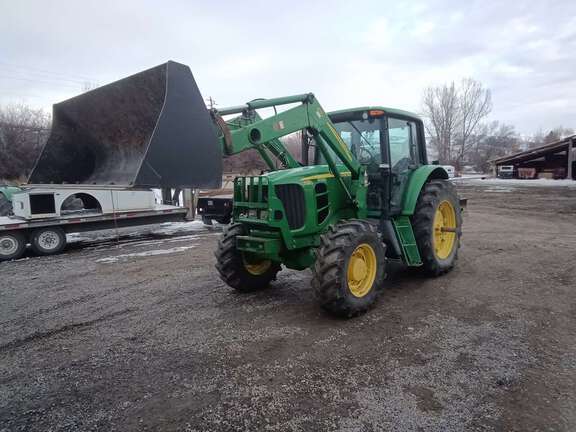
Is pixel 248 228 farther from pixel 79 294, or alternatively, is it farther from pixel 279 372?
pixel 79 294

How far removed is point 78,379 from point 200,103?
2537 mm

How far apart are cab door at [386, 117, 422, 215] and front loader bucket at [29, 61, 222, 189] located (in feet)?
7.88

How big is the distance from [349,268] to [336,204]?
2.93 feet

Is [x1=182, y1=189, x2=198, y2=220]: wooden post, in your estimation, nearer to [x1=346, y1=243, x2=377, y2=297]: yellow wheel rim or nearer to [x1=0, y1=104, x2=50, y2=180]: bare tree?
[x1=346, y1=243, x2=377, y2=297]: yellow wheel rim

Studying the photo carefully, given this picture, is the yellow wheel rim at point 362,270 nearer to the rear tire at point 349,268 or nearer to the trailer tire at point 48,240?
the rear tire at point 349,268

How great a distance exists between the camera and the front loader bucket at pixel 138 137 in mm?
3553

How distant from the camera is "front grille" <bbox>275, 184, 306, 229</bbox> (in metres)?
4.31

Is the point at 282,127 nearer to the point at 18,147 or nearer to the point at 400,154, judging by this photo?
the point at 400,154

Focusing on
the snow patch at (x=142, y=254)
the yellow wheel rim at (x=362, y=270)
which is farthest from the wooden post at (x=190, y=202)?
the yellow wheel rim at (x=362, y=270)

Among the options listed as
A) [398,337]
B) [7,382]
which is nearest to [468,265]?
[398,337]

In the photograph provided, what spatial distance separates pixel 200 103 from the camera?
3.77 metres

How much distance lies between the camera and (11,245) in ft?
26.7

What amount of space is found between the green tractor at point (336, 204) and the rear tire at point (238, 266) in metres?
0.01

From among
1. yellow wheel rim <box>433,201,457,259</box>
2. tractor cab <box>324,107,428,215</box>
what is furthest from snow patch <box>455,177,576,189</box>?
tractor cab <box>324,107,428,215</box>
